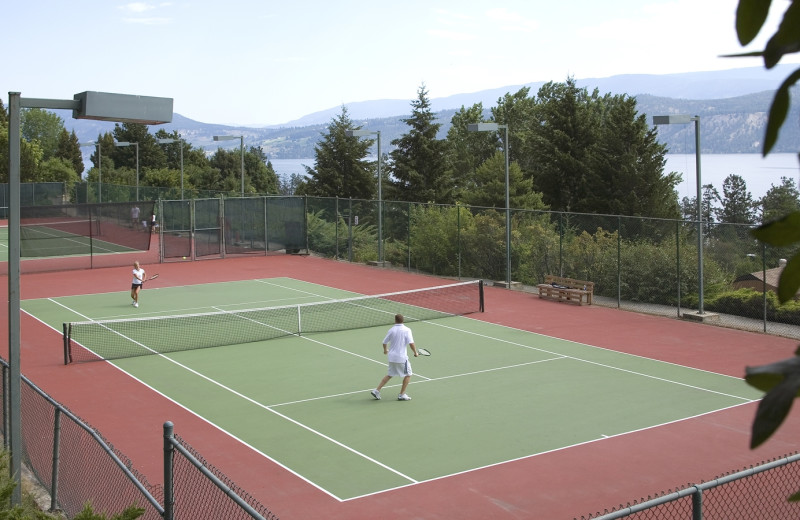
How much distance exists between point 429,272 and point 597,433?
19.3 metres

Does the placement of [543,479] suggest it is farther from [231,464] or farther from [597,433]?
[231,464]

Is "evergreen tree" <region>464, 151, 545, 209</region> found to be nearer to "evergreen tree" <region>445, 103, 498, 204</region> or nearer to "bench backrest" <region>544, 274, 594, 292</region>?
"evergreen tree" <region>445, 103, 498, 204</region>

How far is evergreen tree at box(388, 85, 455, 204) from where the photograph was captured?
54.7 meters

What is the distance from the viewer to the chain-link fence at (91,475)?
9.23m

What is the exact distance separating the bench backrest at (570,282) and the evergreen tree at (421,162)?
27.2 metres

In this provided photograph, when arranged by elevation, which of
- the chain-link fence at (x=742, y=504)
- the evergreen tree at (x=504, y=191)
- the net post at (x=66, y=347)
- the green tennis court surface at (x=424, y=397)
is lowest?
the chain-link fence at (x=742, y=504)

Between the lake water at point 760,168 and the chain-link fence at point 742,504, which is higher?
the lake water at point 760,168

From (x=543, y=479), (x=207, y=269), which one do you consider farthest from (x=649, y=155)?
(x=543, y=479)

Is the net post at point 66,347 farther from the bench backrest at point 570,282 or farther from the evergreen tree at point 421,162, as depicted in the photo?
the evergreen tree at point 421,162

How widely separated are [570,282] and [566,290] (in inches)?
26.7

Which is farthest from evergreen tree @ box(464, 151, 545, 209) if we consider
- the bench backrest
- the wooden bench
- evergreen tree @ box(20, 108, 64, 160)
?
evergreen tree @ box(20, 108, 64, 160)

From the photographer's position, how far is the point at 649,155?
4788cm

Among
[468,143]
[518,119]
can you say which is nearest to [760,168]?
[518,119]

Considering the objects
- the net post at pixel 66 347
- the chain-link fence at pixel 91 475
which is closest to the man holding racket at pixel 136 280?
the net post at pixel 66 347
